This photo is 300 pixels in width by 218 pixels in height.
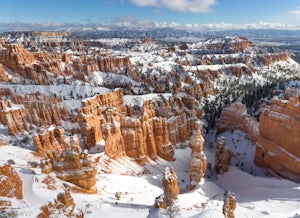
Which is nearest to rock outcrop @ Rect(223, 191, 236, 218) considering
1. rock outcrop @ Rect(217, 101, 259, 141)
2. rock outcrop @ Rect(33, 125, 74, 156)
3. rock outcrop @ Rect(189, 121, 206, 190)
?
rock outcrop @ Rect(189, 121, 206, 190)

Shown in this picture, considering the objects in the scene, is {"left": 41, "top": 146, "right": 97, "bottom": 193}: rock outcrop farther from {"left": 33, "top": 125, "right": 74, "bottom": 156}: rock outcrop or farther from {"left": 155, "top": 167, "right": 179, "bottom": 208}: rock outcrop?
{"left": 33, "top": 125, "right": 74, "bottom": 156}: rock outcrop

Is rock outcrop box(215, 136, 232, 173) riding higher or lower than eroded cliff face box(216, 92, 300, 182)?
lower

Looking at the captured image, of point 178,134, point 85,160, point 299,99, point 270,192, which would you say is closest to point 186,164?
point 178,134

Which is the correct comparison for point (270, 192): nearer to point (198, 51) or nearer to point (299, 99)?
point (299, 99)

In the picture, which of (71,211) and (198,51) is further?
(198,51)

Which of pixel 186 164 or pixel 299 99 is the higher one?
pixel 299 99

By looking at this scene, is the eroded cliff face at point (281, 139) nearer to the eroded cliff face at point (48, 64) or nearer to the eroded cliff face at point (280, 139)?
the eroded cliff face at point (280, 139)
